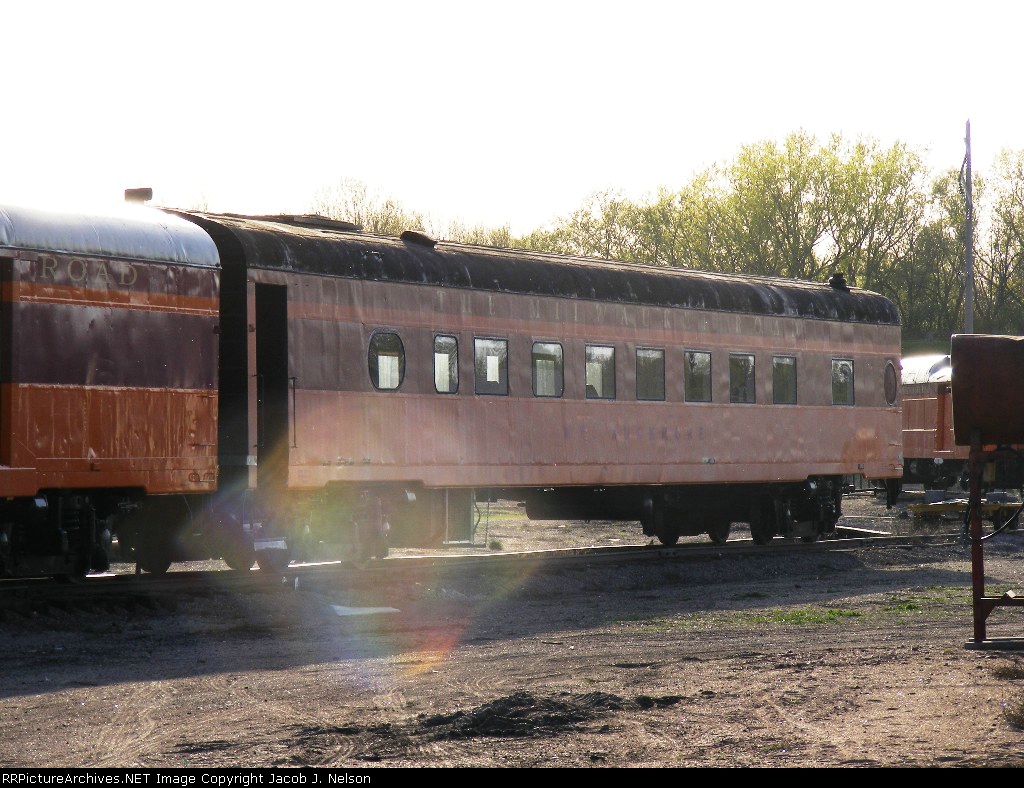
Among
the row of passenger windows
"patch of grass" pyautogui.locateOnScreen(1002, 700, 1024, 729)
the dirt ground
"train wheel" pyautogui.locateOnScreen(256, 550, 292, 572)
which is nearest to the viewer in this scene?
the dirt ground

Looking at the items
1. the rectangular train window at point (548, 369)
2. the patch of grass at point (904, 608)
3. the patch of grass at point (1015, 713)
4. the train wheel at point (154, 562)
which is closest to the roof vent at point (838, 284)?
the rectangular train window at point (548, 369)

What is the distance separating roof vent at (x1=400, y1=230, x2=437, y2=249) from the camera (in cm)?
1772

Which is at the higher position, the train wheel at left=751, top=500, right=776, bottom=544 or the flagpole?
the flagpole

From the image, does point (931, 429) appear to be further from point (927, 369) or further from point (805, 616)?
point (805, 616)

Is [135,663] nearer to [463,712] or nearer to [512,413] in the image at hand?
[463,712]

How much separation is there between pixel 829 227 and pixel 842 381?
131 ft

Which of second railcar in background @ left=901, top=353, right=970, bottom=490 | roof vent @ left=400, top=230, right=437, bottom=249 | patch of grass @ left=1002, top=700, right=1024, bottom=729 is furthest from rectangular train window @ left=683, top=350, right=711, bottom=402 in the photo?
second railcar in background @ left=901, top=353, right=970, bottom=490

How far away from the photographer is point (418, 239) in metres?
17.8

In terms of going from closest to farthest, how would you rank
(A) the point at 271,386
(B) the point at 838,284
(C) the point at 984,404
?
(C) the point at 984,404
(A) the point at 271,386
(B) the point at 838,284

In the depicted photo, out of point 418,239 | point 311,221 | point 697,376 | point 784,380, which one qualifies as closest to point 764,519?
point 784,380

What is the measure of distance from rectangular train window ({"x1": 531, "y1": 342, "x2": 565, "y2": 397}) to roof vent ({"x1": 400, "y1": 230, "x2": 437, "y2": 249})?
5.76 ft

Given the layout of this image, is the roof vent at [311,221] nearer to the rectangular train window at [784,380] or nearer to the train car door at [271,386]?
the train car door at [271,386]

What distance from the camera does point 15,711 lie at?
8.93 metres

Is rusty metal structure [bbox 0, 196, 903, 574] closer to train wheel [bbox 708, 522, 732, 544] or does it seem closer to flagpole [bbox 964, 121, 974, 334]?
train wheel [bbox 708, 522, 732, 544]
